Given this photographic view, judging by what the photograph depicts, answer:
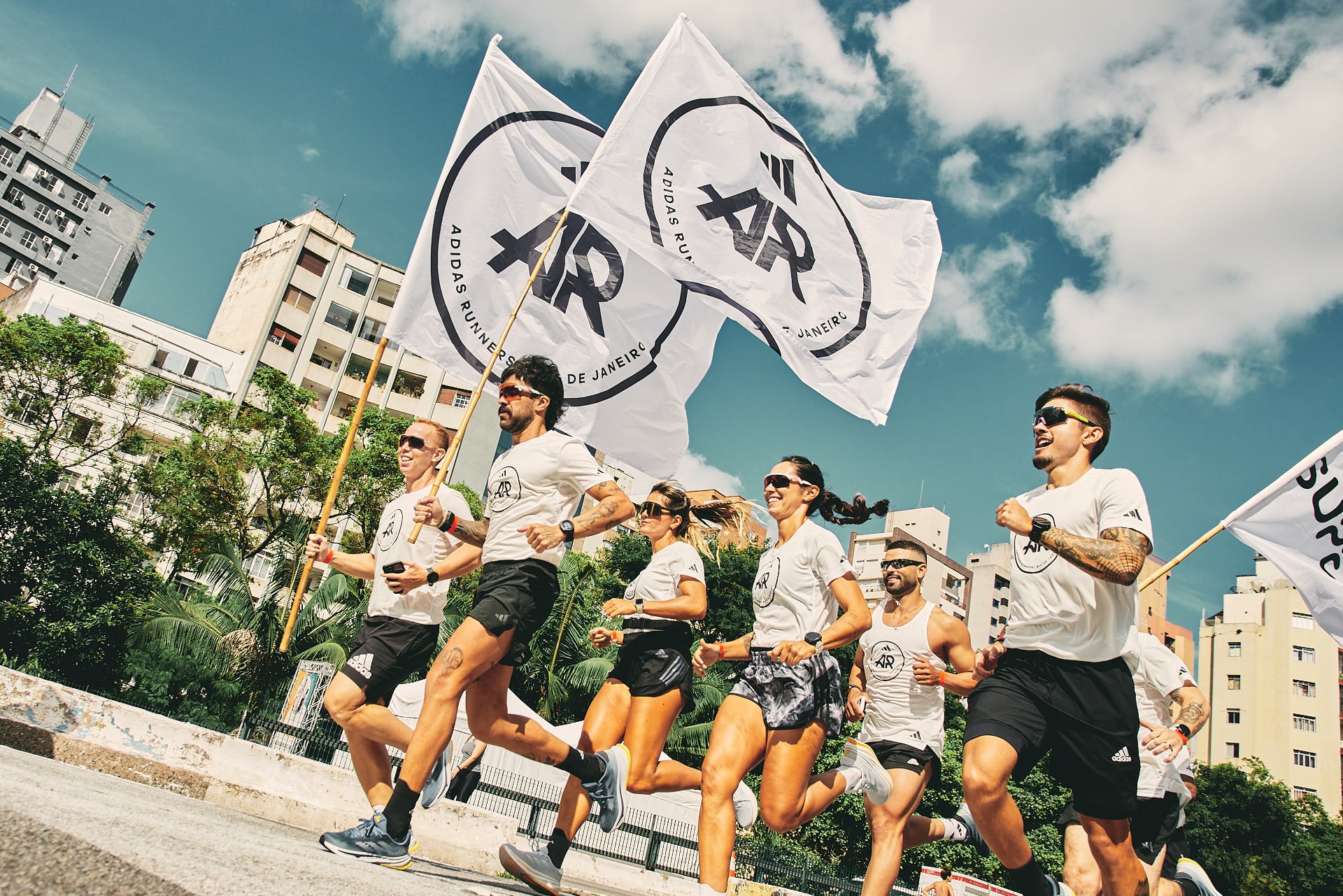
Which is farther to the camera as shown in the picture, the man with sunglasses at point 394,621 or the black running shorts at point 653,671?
the black running shorts at point 653,671

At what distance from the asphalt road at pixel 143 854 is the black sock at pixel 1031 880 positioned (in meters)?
2.43

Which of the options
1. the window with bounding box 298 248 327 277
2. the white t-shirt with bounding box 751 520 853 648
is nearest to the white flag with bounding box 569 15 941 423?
the white t-shirt with bounding box 751 520 853 648

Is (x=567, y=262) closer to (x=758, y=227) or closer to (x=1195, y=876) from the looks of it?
(x=758, y=227)

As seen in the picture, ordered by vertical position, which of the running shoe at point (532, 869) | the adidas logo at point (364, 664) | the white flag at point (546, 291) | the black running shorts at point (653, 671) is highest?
the white flag at point (546, 291)

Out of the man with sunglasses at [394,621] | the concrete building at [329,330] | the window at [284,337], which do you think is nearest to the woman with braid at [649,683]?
the man with sunglasses at [394,621]

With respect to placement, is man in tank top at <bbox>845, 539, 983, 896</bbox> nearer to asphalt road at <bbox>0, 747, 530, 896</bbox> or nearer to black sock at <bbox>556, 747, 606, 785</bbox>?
black sock at <bbox>556, 747, 606, 785</bbox>

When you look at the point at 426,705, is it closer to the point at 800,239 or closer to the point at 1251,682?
the point at 800,239

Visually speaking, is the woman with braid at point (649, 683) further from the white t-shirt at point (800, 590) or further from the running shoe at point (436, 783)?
the running shoe at point (436, 783)

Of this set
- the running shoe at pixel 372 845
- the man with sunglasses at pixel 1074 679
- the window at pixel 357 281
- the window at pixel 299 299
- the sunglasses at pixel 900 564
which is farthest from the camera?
the window at pixel 357 281

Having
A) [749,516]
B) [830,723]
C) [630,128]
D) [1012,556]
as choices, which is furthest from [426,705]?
[630,128]

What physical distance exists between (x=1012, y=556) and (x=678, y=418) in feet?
11.8

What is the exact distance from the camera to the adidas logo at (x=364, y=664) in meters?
4.72

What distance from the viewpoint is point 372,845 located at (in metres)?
3.53

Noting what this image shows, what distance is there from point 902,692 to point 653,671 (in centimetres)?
161
